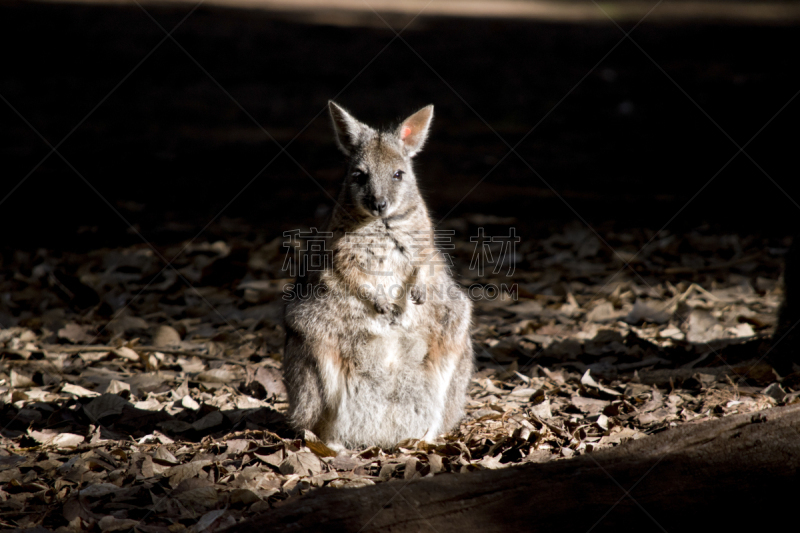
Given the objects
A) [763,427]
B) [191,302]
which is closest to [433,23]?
[191,302]

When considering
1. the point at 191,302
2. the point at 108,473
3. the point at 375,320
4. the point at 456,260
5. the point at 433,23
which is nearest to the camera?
the point at 108,473

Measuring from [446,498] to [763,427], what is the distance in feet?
3.85

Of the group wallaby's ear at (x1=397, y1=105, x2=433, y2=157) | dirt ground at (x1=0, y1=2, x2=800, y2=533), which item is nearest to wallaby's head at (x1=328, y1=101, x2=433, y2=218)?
wallaby's ear at (x1=397, y1=105, x2=433, y2=157)

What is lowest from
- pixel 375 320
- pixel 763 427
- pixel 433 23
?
pixel 763 427

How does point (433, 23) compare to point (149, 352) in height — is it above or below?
above

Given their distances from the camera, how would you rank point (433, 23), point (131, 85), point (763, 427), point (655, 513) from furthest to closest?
point (433, 23), point (131, 85), point (763, 427), point (655, 513)

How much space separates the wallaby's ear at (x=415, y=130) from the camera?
4129mm

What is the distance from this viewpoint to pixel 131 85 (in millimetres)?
14336

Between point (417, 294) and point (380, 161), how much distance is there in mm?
760

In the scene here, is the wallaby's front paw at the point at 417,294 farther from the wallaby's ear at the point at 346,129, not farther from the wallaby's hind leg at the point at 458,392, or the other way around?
the wallaby's ear at the point at 346,129

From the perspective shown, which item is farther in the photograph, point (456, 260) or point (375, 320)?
point (456, 260)

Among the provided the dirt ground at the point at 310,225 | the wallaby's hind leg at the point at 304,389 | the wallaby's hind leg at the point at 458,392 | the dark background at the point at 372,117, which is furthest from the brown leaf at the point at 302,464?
the dark background at the point at 372,117

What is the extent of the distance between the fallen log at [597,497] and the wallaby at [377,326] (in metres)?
1.17

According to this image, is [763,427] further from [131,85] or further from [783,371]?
[131,85]
